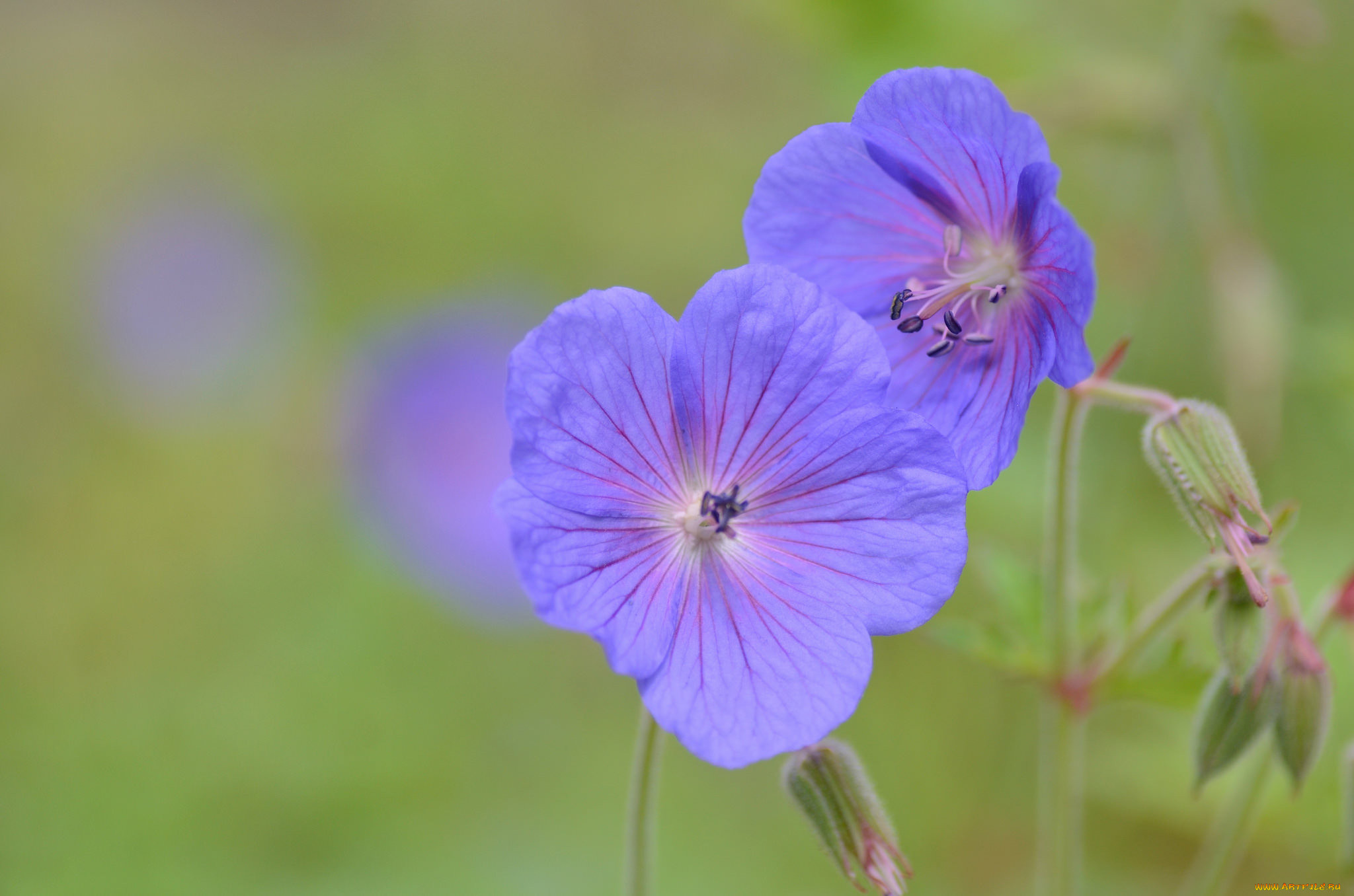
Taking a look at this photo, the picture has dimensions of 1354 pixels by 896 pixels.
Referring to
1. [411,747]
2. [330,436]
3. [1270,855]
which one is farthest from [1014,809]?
[330,436]

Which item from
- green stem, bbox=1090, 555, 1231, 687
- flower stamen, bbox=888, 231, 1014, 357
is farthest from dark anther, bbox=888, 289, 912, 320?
green stem, bbox=1090, 555, 1231, 687

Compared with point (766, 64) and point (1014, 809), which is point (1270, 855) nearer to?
point (1014, 809)

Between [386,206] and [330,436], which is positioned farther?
[386,206]

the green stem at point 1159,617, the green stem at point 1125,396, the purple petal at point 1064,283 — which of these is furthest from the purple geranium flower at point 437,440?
the purple petal at point 1064,283

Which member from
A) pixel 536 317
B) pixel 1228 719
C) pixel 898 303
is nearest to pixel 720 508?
pixel 898 303

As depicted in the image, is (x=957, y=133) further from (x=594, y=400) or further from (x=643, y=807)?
(x=643, y=807)

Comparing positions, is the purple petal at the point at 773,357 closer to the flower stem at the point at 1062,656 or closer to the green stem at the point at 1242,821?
the flower stem at the point at 1062,656
